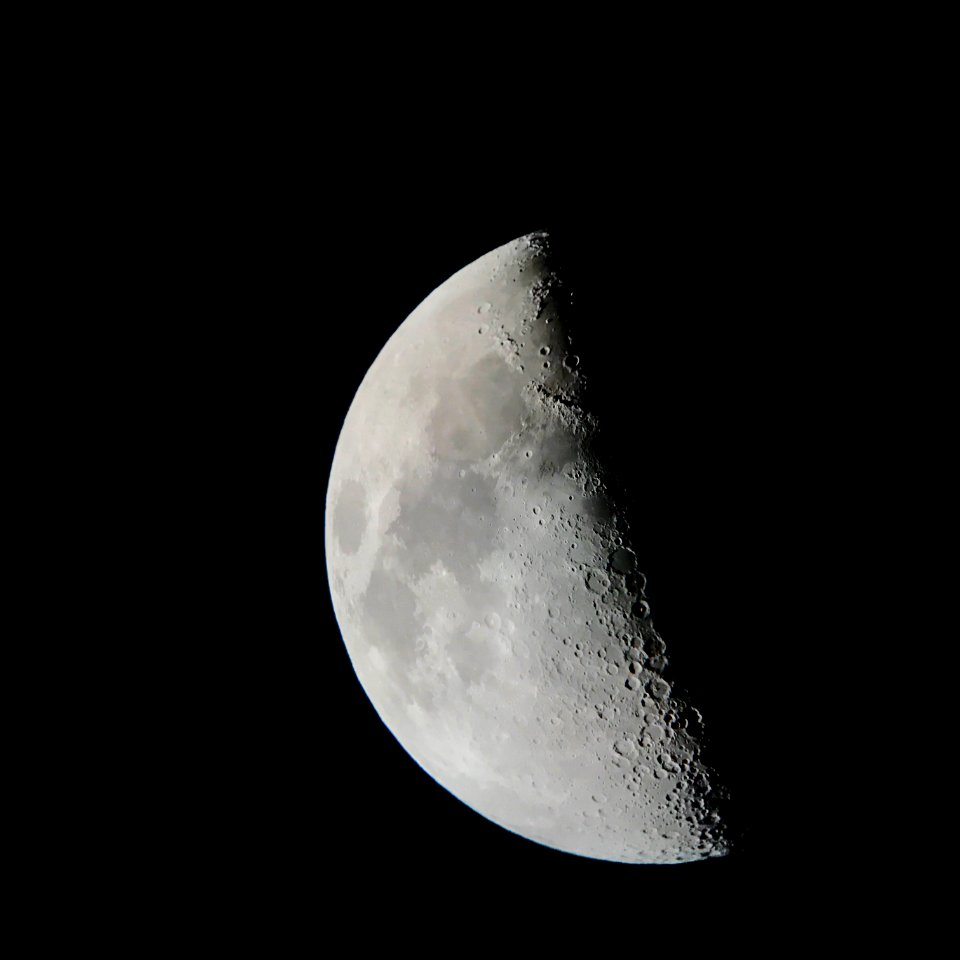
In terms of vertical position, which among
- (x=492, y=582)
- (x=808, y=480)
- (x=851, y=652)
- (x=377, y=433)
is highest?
(x=377, y=433)

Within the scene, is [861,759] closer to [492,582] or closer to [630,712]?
[630,712]

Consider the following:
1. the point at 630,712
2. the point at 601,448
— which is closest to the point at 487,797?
the point at 630,712

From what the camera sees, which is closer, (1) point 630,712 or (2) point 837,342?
(2) point 837,342

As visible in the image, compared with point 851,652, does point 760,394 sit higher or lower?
higher

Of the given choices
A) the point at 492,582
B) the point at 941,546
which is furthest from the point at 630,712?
the point at 941,546

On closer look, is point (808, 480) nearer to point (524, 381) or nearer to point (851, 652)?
point (851, 652)

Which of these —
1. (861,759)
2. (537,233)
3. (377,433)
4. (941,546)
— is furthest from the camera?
(537,233)

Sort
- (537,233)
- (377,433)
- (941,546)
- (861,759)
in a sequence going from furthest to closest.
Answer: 1. (537,233)
2. (377,433)
3. (861,759)
4. (941,546)
